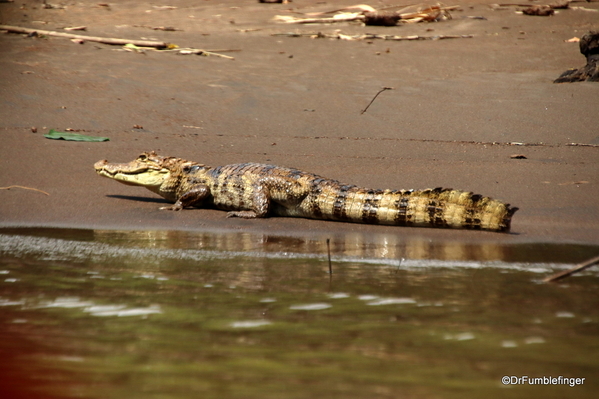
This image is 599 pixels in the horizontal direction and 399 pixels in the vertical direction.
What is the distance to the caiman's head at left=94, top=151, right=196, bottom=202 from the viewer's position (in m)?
6.51

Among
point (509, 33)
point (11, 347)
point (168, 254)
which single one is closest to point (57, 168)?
point (168, 254)

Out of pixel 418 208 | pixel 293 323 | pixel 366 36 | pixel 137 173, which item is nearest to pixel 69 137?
pixel 137 173

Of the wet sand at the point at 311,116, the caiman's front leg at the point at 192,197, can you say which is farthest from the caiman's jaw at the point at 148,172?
the caiman's front leg at the point at 192,197

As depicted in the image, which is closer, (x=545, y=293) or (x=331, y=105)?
(x=545, y=293)

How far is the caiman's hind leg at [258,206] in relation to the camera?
604 centimetres

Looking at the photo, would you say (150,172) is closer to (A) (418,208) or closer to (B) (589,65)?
(A) (418,208)

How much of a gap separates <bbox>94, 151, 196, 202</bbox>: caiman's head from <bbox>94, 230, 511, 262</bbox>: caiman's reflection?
4.20 ft

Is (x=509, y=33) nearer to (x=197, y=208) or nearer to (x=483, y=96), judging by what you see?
(x=483, y=96)

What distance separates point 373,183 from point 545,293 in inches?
121

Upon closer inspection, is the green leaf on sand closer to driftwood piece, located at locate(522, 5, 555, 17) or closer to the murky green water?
the murky green water

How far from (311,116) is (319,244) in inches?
145

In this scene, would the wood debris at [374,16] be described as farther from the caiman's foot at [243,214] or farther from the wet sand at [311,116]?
the caiman's foot at [243,214]

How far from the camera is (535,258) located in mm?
4449

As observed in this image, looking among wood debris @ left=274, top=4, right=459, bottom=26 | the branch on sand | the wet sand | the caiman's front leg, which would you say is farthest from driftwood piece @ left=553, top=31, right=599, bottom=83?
the caiman's front leg
